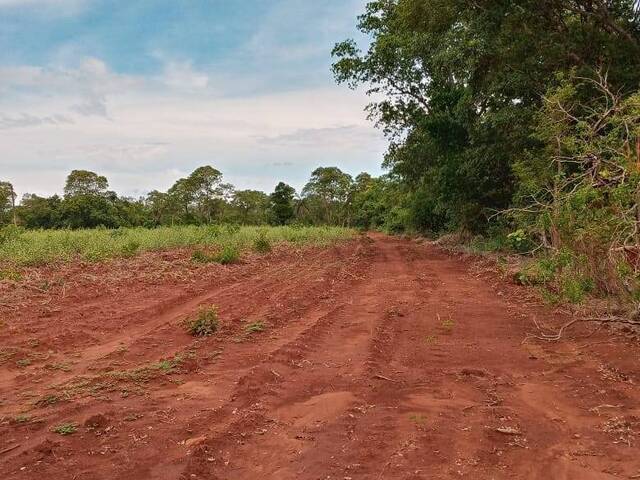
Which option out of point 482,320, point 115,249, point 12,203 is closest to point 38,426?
point 482,320

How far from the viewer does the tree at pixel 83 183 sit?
143 ft

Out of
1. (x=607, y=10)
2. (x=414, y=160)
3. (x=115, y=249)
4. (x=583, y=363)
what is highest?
(x=607, y=10)

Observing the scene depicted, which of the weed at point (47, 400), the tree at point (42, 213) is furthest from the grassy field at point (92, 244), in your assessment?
the tree at point (42, 213)

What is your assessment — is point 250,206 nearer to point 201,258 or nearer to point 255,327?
point 201,258

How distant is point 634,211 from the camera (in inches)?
195

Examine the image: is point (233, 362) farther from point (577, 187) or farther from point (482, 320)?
point (577, 187)

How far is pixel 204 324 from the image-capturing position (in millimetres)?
6035

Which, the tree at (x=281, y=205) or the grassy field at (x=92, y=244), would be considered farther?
the tree at (x=281, y=205)

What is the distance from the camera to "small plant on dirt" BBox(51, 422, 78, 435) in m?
3.31

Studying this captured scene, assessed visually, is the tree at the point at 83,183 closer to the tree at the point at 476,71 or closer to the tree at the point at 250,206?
the tree at the point at 250,206

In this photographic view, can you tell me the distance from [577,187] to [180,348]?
15.7 ft

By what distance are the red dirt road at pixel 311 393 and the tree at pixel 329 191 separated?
5132cm

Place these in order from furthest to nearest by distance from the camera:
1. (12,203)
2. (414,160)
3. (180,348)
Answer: (12,203) → (414,160) → (180,348)

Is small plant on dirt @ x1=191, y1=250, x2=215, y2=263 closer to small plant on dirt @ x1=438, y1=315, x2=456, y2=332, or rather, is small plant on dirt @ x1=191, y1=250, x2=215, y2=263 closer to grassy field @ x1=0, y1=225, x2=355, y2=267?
grassy field @ x1=0, y1=225, x2=355, y2=267
